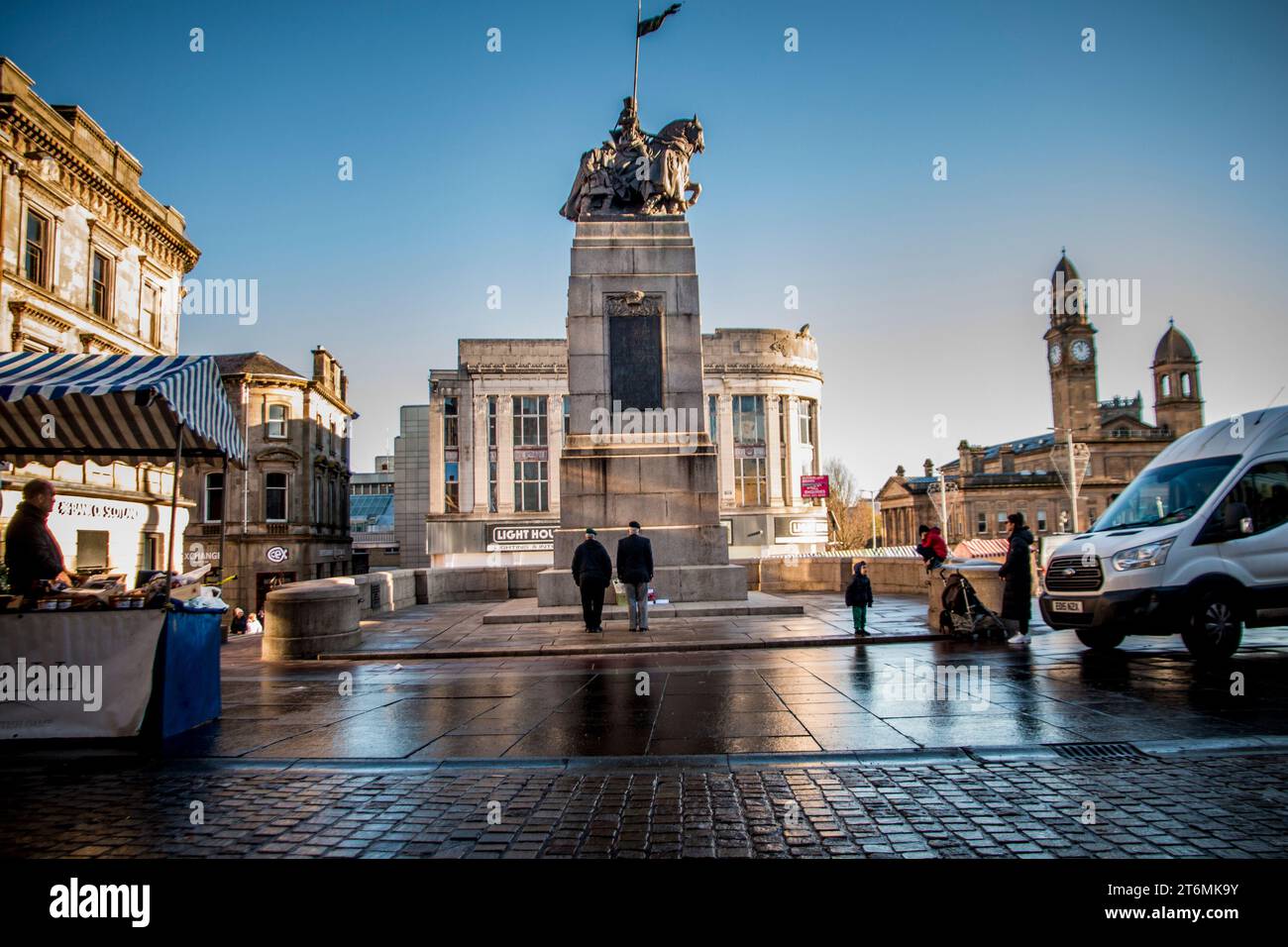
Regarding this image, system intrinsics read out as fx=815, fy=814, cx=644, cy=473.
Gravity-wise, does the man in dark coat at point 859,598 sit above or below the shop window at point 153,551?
below

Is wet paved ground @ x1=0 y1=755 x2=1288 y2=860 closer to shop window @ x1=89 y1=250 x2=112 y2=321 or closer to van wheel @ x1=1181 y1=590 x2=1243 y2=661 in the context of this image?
van wheel @ x1=1181 y1=590 x2=1243 y2=661

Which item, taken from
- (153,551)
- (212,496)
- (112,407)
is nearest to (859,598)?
(112,407)

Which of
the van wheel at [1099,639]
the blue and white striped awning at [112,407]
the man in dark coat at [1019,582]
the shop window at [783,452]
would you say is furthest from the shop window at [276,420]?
the van wheel at [1099,639]

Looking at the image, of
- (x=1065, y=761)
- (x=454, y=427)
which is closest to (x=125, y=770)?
(x=1065, y=761)

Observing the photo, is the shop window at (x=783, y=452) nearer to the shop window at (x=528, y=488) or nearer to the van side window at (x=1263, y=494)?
the shop window at (x=528, y=488)

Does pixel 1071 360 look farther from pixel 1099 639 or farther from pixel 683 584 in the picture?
pixel 1099 639

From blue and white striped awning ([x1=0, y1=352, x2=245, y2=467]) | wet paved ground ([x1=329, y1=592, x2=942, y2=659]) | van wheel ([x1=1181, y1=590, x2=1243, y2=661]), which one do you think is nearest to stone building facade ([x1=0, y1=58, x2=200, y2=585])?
wet paved ground ([x1=329, y1=592, x2=942, y2=659])

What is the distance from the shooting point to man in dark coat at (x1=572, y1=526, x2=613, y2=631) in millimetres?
13539

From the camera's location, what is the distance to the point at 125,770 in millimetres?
5793

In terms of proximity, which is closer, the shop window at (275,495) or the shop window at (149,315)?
the shop window at (149,315)

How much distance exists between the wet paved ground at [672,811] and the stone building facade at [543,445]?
43.3m

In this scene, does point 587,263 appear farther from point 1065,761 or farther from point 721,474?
point 721,474

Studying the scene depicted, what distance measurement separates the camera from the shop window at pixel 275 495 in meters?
49.2
